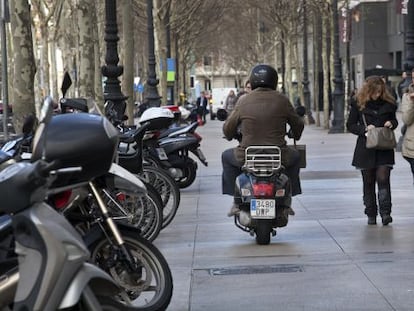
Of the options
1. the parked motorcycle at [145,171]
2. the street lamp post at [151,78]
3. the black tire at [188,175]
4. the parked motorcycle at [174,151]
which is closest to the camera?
the parked motorcycle at [145,171]

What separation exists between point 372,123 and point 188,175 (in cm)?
483

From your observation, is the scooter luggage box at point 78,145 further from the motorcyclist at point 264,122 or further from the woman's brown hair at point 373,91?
the woman's brown hair at point 373,91

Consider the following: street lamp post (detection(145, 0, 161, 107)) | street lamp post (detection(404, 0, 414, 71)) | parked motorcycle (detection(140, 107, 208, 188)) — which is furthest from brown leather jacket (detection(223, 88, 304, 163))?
street lamp post (detection(145, 0, 161, 107))

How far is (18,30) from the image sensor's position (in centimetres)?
1249

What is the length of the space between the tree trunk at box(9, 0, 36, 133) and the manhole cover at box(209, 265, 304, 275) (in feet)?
18.4

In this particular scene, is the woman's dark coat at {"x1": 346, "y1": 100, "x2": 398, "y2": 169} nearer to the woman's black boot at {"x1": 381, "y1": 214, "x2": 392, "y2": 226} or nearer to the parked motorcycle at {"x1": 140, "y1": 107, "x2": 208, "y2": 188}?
the woman's black boot at {"x1": 381, "y1": 214, "x2": 392, "y2": 226}

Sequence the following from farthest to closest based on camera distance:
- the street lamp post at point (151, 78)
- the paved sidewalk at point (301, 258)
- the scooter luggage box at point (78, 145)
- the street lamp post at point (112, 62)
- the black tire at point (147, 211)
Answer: the street lamp post at point (151, 78) < the street lamp post at point (112, 62) < the black tire at point (147, 211) < the paved sidewalk at point (301, 258) < the scooter luggage box at point (78, 145)

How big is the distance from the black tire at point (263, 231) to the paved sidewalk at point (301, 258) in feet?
0.29

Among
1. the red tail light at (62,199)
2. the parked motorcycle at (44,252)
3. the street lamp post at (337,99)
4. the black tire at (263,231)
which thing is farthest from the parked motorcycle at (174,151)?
the street lamp post at (337,99)

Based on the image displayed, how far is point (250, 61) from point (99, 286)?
3261 inches

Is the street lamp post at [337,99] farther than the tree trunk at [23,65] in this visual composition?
Yes

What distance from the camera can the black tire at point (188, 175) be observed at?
13969 millimetres

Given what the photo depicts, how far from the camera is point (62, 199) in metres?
5.28

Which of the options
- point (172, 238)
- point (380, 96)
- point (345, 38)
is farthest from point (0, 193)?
point (345, 38)
